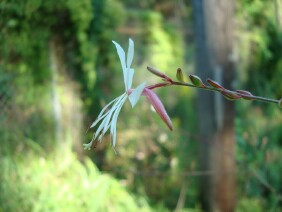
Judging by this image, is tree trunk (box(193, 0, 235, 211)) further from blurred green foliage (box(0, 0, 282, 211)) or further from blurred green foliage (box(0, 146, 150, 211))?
blurred green foliage (box(0, 146, 150, 211))

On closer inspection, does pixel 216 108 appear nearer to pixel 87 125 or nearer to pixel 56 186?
pixel 87 125

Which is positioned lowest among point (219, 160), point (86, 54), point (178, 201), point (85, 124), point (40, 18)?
point (178, 201)

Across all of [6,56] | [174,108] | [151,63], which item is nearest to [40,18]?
[6,56]

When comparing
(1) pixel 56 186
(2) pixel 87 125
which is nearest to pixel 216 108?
(2) pixel 87 125

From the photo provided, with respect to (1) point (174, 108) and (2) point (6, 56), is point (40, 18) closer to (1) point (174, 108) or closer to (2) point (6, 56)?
(2) point (6, 56)

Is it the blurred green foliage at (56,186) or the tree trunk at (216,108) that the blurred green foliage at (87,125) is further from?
the tree trunk at (216,108)

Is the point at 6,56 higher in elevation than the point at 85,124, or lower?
higher
